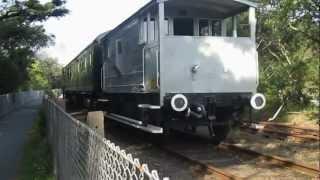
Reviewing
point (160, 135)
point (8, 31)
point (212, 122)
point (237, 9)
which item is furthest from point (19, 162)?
point (8, 31)

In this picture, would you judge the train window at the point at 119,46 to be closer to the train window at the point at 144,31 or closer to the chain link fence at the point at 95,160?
the train window at the point at 144,31

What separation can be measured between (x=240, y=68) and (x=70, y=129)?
7538mm

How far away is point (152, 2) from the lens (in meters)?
13.3

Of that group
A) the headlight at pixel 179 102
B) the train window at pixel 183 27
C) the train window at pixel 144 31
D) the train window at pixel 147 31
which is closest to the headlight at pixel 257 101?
the headlight at pixel 179 102

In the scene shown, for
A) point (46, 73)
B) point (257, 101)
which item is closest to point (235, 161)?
point (257, 101)

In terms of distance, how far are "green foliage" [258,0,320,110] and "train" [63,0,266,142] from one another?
145 centimetres

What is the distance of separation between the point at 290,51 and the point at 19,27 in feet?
56.7

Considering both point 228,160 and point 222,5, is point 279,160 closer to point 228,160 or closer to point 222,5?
point 228,160

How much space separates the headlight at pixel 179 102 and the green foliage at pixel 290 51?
3731 millimetres

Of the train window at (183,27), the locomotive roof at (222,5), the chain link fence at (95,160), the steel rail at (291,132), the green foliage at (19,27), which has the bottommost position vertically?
the steel rail at (291,132)

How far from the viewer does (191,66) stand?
1331cm

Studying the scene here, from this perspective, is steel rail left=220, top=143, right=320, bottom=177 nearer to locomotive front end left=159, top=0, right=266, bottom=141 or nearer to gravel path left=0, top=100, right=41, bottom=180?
locomotive front end left=159, top=0, right=266, bottom=141

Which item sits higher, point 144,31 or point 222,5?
point 222,5

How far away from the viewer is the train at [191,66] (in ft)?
42.6
